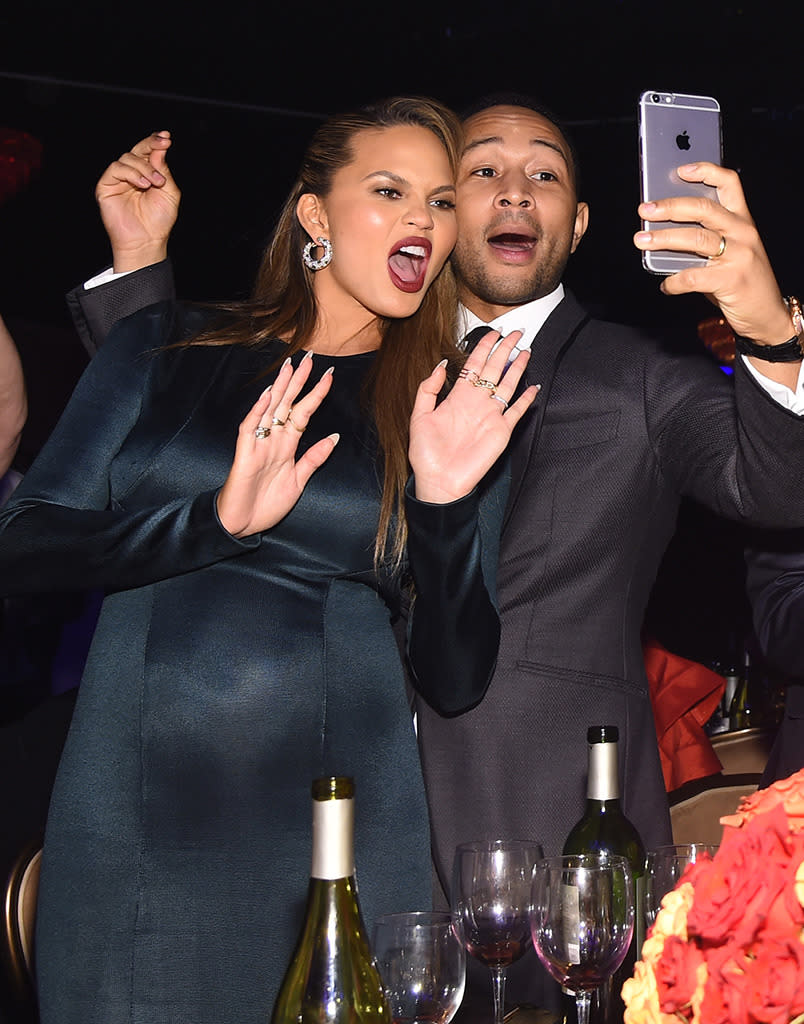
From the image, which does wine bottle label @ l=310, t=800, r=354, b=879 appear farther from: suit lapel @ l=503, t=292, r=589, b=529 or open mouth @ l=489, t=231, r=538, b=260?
open mouth @ l=489, t=231, r=538, b=260

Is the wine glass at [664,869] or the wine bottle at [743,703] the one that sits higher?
the wine bottle at [743,703]

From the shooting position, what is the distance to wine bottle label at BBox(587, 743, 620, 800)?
124cm

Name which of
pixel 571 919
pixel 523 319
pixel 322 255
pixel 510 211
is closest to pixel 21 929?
pixel 571 919

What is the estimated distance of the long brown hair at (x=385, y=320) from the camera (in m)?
1.93

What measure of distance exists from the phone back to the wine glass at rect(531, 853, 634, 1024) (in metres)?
0.78

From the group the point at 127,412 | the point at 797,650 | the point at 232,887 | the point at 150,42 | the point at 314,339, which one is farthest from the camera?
the point at 150,42

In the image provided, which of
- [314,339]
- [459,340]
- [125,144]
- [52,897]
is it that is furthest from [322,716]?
[125,144]

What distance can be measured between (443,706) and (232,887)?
1.31ft

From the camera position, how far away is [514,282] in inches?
91.0

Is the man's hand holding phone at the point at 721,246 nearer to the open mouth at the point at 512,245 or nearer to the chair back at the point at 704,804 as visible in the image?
the open mouth at the point at 512,245

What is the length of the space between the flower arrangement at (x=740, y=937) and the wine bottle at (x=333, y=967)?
231 millimetres

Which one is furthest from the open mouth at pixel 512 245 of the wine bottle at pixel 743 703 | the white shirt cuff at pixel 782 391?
the wine bottle at pixel 743 703

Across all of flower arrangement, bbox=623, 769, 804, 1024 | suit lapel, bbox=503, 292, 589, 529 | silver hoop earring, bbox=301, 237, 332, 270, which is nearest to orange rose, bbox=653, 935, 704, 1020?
flower arrangement, bbox=623, 769, 804, 1024

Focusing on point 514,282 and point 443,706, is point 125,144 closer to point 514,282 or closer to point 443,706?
point 514,282
